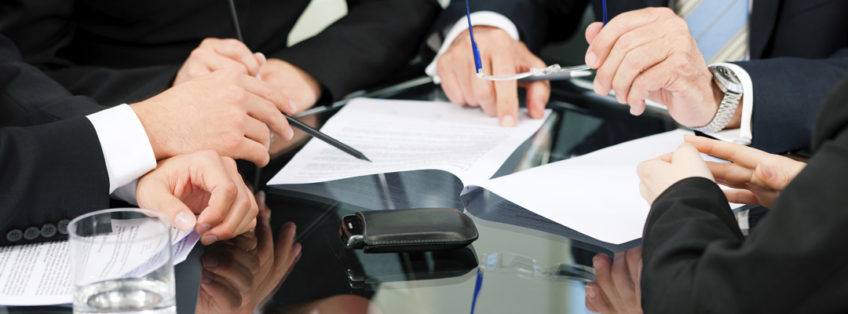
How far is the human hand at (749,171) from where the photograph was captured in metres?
0.89

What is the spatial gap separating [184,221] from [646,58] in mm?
704

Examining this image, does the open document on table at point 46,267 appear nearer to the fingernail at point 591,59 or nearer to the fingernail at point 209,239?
the fingernail at point 209,239

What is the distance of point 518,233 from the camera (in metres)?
0.94

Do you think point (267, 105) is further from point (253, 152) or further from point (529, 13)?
point (529, 13)

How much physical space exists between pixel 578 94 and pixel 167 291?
3.42ft

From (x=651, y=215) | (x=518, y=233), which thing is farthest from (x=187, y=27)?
(x=651, y=215)

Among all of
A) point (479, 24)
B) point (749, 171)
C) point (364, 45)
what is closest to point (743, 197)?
point (749, 171)

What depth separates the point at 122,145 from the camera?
39.4 inches

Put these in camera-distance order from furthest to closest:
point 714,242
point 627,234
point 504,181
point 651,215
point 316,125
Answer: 1. point 316,125
2. point 504,181
3. point 627,234
4. point 651,215
5. point 714,242

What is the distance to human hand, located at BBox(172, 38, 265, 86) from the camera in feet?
4.39

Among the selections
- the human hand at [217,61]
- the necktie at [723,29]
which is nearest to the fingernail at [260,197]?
the human hand at [217,61]

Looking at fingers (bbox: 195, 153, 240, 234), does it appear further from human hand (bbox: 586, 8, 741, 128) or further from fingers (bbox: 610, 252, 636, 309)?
human hand (bbox: 586, 8, 741, 128)

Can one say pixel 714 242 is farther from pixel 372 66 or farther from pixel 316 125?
pixel 372 66

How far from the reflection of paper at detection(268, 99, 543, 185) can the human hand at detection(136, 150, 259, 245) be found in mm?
141
